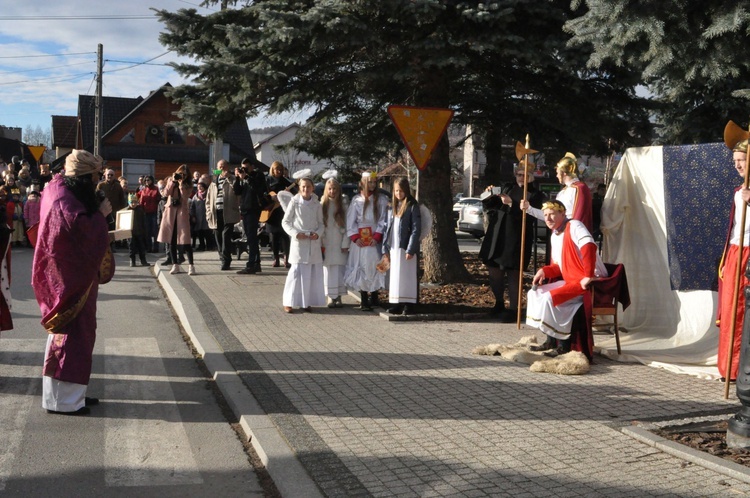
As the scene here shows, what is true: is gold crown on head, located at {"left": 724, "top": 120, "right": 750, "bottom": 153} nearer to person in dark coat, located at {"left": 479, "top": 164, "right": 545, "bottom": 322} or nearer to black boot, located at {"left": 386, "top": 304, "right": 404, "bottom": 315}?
person in dark coat, located at {"left": 479, "top": 164, "right": 545, "bottom": 322}

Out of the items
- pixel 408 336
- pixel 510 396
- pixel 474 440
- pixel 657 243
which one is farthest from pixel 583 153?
pixel 474 440

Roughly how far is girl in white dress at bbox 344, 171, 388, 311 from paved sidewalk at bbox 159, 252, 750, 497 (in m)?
1.19

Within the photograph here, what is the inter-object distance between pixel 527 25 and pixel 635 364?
5239 millimetres

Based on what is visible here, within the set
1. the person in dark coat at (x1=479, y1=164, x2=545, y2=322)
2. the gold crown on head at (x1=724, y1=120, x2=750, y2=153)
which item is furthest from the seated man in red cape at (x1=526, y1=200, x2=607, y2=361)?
the person in dark coat at (x1=479, y1=164, x2=545, y2=322)

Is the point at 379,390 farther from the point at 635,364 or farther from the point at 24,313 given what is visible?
the point at 24,313

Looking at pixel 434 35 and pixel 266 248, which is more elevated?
pixel 434 35

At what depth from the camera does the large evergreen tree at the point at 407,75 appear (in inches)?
424

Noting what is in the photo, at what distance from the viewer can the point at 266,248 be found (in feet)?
69.2

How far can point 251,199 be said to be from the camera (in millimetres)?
14852

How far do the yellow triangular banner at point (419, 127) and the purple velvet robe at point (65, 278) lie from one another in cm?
439

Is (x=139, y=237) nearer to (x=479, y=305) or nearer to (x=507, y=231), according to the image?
(x=479, y=305)

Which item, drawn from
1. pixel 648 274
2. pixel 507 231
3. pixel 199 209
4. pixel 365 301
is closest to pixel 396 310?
pixel 365 301

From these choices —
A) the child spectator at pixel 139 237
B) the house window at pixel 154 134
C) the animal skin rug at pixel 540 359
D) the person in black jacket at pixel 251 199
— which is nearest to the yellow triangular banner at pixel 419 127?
the animal skin rug at pixel 540 359

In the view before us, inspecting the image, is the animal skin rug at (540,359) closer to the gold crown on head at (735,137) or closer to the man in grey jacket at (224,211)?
the gold crown on head at (735,137)
